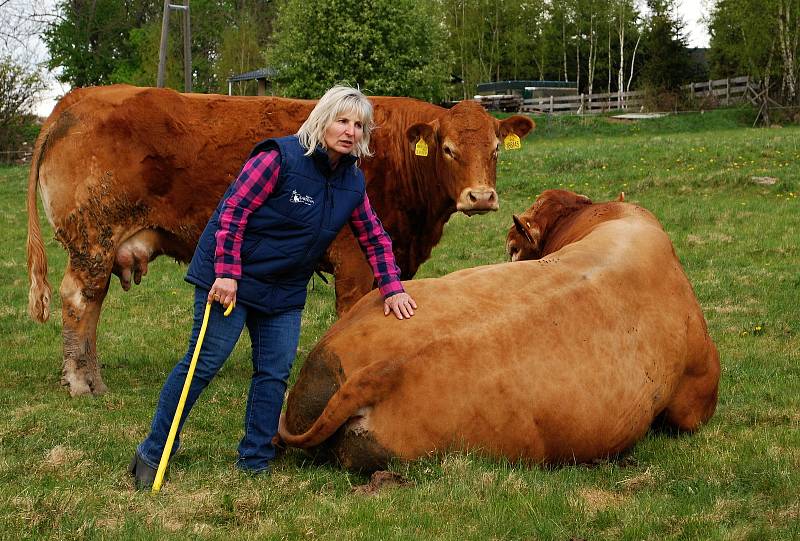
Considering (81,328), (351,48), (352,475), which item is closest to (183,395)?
(352,475)

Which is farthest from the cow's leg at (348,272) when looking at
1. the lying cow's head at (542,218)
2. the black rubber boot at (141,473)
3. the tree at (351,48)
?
the tree at (351,48)

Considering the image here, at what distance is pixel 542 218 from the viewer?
6664 millimetres

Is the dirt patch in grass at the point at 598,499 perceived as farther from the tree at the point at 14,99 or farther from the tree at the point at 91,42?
the tree at the point at 91,42

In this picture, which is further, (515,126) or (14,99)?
(14,99)

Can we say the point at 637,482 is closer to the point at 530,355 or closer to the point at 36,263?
the point at 530,355

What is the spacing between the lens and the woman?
4.54 metres

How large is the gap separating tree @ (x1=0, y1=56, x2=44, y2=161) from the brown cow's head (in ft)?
113

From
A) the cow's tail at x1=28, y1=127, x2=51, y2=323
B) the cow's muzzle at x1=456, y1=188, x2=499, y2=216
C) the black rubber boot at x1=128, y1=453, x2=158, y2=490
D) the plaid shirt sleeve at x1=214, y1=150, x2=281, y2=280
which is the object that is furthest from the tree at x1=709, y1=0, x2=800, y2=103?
the black rubber boot at x1=128, y1=453, x2=158, y2=490

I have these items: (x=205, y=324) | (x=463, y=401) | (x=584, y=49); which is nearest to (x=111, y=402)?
(x=205, y=324)

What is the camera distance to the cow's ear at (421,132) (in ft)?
24.2

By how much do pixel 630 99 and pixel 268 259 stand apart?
158ft

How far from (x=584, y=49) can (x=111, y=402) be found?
58.7 m

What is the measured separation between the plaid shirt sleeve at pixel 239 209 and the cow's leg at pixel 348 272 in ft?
8.28

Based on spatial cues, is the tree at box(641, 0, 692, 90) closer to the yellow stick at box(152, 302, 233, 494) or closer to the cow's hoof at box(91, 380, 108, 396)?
the cow's hoof at box(91, 380, 108, 396)
